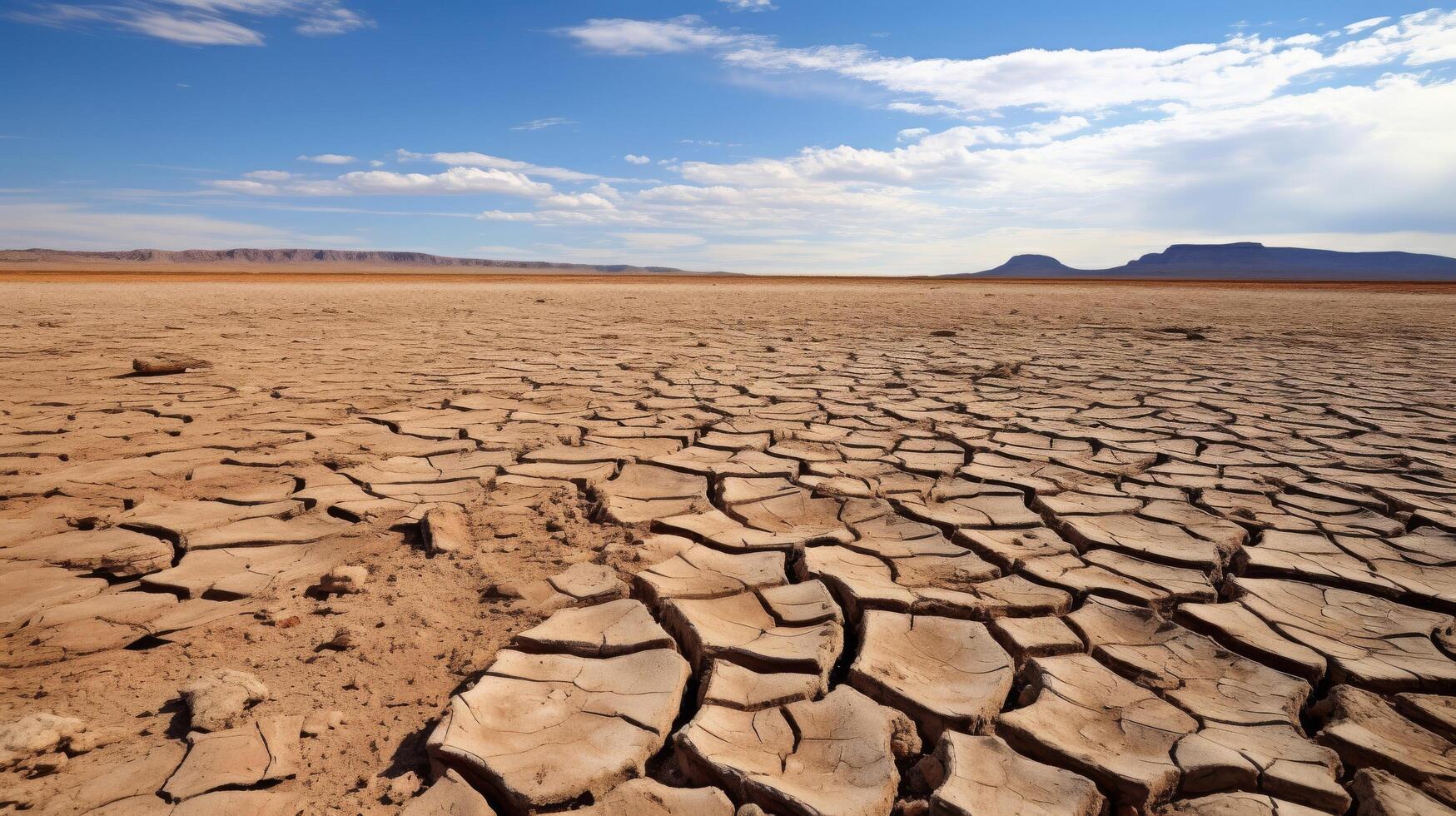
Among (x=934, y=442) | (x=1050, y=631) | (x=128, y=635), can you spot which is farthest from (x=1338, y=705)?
(x=128, y=635)

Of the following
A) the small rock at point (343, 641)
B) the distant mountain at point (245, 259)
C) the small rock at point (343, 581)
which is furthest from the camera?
the distant mountain at point (245, 259)

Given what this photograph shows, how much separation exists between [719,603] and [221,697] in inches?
34.3

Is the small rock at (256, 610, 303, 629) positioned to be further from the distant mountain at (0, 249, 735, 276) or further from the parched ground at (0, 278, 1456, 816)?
the distant mountain at (0, 249, 735, 276)

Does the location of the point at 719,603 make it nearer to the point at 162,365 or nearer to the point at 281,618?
the point at 281,618

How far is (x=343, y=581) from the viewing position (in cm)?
163

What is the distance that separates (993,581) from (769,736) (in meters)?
0.76

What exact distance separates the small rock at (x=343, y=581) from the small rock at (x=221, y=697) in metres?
0.36

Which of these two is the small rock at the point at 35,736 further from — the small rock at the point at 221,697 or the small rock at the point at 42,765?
the small rock at the point at 221,697

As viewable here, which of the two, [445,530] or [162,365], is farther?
[162,365]

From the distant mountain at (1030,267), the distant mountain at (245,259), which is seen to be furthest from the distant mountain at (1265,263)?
the distant mountain at (245,259)

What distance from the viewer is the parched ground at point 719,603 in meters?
1.06

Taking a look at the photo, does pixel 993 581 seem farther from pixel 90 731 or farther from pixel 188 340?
pixel 188 340

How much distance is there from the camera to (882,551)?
185 cm

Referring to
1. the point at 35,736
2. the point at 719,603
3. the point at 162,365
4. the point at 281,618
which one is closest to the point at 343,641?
the point at 281,618
